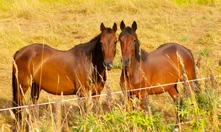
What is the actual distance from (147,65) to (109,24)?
7527 mm

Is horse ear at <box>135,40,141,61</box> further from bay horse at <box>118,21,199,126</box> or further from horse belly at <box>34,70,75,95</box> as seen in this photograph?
horse belly at <box>34,70,75,95</box>

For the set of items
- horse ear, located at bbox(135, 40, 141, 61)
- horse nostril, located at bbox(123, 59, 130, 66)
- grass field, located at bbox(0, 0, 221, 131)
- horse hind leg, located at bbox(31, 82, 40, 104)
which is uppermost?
grass field, located at bbox(0, 0, 221, 131)

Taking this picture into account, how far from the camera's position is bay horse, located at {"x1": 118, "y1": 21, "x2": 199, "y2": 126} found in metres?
5.88

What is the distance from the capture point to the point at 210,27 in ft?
43.7

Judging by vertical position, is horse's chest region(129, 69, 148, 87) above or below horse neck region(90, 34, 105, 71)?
below

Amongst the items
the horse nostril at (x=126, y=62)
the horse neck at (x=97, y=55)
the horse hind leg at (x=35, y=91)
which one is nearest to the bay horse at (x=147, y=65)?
the horse nostril at (x=126, y=62)

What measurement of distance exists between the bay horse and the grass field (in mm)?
742

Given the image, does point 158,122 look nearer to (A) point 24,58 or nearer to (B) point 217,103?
(B) point 217,103

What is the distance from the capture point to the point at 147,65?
20.7 feet

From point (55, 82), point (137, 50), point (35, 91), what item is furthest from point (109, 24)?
point (137, 50)

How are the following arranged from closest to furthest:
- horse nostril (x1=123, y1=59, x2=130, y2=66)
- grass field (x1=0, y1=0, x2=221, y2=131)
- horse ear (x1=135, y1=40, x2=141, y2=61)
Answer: horse nostril (x1=123, y1=59, x2=130, y2=66) → horse ear (x1=135, y1=40, x2=141, y2=61) → grass field (x1=0, y1=0, x2=221, y2=131)

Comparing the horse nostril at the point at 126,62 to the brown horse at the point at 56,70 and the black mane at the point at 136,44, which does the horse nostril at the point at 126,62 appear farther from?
the brown horse at the point at 56,70

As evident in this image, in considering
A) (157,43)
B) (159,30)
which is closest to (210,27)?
(159,30)

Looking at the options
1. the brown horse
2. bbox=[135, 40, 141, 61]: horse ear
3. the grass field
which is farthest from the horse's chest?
the grass field
